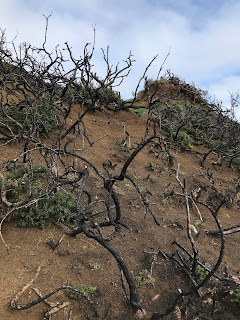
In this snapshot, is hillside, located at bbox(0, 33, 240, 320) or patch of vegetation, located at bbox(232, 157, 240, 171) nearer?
hillside, located at bbox(0, 33, 240, 320)

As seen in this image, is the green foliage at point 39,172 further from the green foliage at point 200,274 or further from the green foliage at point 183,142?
the green foliage at point 183,142

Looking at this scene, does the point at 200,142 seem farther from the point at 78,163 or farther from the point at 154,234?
the point at 154,234

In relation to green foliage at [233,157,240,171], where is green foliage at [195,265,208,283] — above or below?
below

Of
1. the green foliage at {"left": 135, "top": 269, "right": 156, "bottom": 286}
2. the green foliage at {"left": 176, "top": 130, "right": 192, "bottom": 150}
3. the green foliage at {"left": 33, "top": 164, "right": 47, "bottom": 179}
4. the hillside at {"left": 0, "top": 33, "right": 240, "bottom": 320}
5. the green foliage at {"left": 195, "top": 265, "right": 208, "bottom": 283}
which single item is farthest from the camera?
the green foliage at {"left": 176, "top": 130, "right": 192, "bottom": 150}

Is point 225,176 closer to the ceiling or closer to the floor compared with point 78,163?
closer to the ceiling

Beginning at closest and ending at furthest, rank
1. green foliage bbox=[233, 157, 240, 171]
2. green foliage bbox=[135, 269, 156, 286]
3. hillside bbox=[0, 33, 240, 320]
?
hillside bbox=[0, 33, 240, 320] → green foliage bbox=[135, 269, 156, 286] → green foliage bbox=[233, 157, 240, 171]

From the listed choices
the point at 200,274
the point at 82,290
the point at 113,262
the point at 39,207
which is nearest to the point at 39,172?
the point at 39,207

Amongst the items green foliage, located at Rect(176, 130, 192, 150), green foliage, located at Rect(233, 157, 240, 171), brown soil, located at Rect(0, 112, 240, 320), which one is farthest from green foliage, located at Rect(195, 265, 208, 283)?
green foliage, located at Rect(233, 157, 240, 171)

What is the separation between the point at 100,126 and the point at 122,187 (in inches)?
162

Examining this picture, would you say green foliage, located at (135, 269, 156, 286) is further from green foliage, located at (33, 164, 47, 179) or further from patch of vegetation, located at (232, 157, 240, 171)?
patch of vegetation, located at (232, 157, 240, 171)

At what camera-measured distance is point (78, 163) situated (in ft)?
19.6

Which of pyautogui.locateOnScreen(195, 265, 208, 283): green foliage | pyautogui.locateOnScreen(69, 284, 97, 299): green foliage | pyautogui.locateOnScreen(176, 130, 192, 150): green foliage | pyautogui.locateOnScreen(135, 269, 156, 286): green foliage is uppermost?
pyautogui.locateOnScreen(176, 130, 192, 150): green foliage

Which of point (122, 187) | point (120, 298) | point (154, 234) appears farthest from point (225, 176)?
point (120, 298)

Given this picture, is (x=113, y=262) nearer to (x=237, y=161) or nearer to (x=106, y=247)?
(x=106, y=247)
